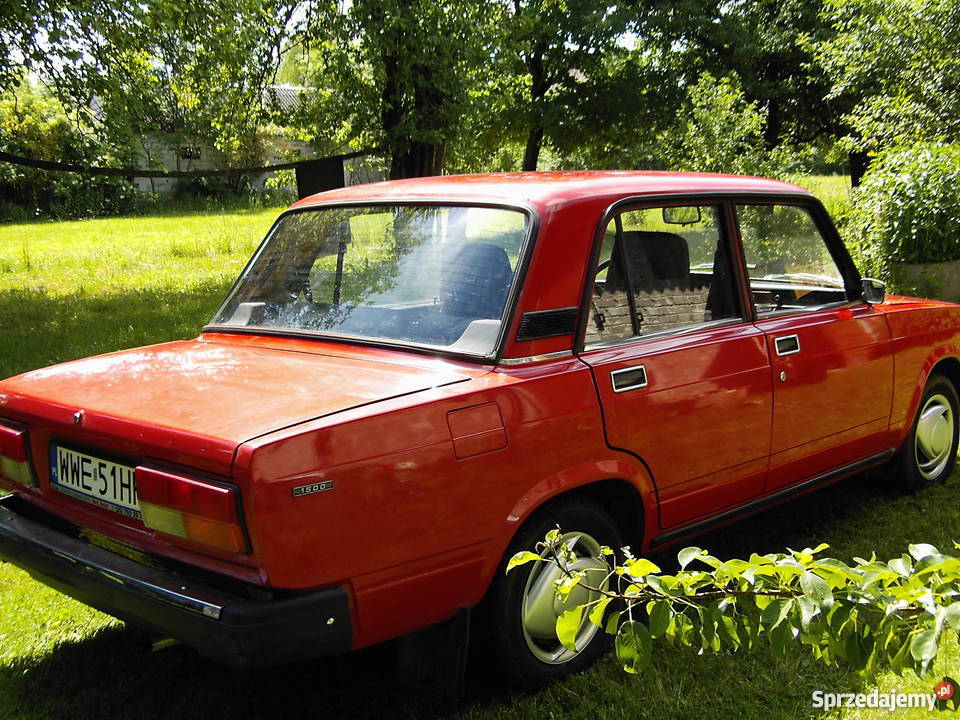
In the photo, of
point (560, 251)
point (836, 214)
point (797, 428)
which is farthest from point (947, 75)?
point (560, 251)

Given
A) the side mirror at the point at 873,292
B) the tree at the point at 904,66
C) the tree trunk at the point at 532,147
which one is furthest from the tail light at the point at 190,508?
the tree trunk at the point at 532,147

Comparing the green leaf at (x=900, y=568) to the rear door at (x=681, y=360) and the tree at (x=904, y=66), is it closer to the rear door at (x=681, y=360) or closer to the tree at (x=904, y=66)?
the rear door at (x=681, y=360)

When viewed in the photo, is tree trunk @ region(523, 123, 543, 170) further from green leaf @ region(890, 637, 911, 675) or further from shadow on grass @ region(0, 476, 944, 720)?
green leaf @ region(890, 637, 911, 675)

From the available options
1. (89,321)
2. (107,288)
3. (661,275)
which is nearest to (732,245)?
(661,275)

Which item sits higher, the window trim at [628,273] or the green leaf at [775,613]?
the window trim at [628,273]

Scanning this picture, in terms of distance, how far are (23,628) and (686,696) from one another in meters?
2.54

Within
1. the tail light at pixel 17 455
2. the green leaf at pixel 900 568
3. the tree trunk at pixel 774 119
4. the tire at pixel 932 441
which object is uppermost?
the tree trunk at pixel 774 119

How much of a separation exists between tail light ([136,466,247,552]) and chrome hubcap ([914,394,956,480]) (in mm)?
3913

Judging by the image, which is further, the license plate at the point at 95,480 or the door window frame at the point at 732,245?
the door window frame at the point at 732,245

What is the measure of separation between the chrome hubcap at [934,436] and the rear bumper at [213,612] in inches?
146

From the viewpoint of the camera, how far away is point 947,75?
15.2 meters

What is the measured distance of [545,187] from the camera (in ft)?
11.4

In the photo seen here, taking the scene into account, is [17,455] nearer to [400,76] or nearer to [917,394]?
[917,394]

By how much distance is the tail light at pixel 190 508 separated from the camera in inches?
99.3
